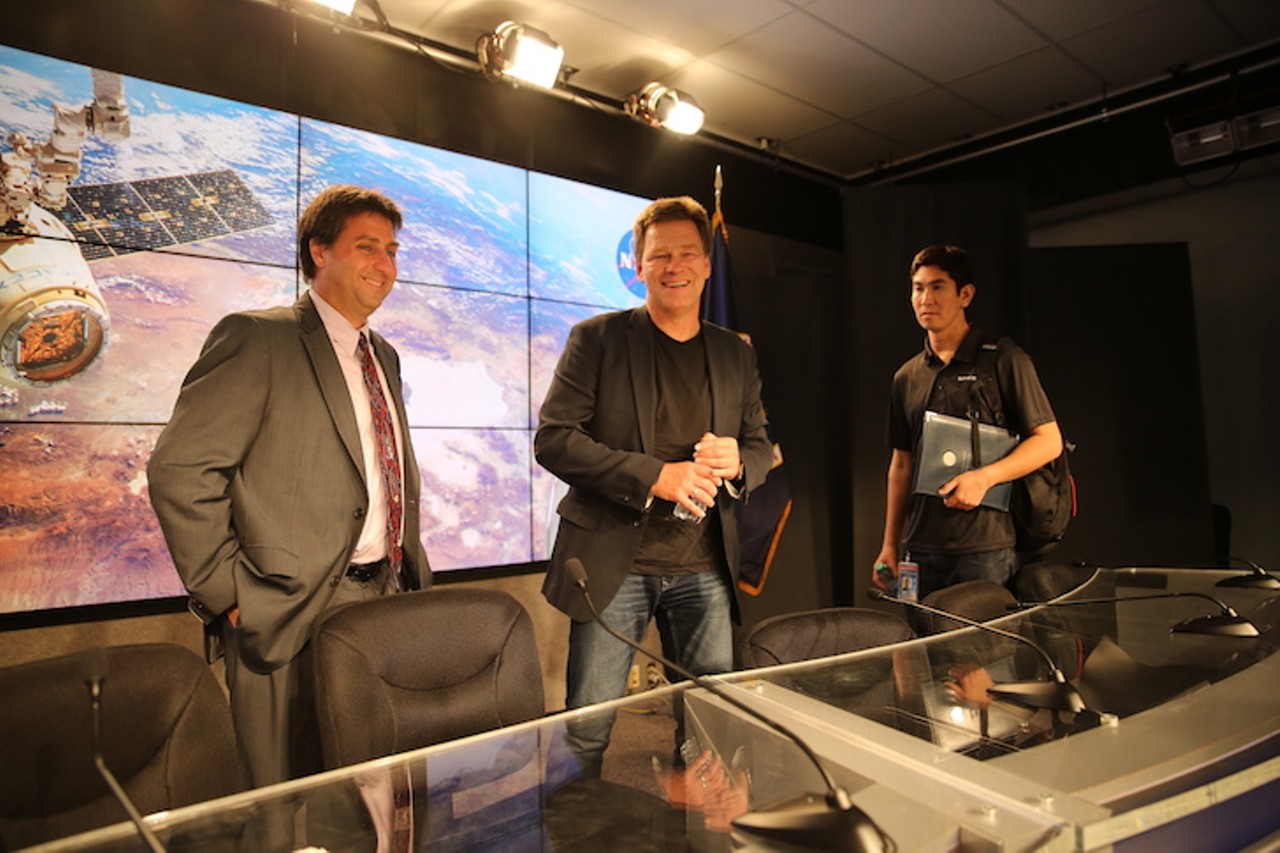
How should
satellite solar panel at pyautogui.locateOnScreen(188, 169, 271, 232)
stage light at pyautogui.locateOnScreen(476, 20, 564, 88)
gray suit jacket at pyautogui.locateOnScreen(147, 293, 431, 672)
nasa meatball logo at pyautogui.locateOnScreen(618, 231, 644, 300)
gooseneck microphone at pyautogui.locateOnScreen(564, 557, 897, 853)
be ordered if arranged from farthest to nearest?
nasa meatball logo at pyautogui.locateOnScreen(618, 231, 644, 300)
stage light at pyautogui.locateOnScreen(476, 20, 564, 88)
satellite solar panel at pyautogui.locateOnScreen(188, 169, 271, 232)
gray suit jacket at pyautogui.locateOnScreen(147, 293, 431, 672)
gooseneck microphone at pyautogui.locateOnScreen(564, 557, 897, 853)

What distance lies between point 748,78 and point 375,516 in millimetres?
3326

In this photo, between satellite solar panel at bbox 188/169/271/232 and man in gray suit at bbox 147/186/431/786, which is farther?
satellite solar panel at bbox 188/169/271/232

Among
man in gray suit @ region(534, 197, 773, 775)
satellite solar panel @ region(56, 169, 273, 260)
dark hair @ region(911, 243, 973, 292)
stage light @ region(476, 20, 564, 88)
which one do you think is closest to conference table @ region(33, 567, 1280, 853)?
man in gray suit @ region(534, 197, 773, 775)

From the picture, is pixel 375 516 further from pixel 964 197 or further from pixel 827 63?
pixel 964 197

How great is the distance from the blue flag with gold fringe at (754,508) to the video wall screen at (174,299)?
97 centimetres

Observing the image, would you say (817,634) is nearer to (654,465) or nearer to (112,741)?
(654,465)

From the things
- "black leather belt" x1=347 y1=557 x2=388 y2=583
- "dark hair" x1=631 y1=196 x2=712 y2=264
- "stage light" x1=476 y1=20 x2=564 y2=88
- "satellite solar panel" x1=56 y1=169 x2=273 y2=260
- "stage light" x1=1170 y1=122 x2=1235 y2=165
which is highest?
"stage light" x1=476 y1=20 x2=564 y2=88

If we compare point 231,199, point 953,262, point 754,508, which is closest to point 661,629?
point 953,262

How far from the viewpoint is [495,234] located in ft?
12.3

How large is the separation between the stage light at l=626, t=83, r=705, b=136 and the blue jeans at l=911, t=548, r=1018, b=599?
2.60 meters

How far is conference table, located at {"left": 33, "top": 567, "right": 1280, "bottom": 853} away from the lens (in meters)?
0.76

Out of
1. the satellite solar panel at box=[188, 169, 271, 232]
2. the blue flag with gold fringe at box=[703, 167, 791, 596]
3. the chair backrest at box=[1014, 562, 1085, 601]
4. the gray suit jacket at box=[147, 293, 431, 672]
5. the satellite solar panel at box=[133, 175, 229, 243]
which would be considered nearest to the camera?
the gray suit jacket at box=[147, 293, 431, 672]

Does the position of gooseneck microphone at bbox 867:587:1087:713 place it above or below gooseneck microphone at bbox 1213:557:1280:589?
below

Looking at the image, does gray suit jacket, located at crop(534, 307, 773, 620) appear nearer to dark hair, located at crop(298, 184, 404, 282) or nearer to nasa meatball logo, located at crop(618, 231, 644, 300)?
dark hair, located at crop(298, 184, 404, 282)
